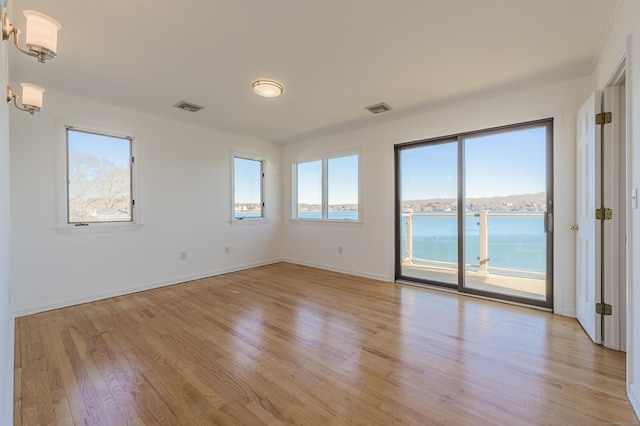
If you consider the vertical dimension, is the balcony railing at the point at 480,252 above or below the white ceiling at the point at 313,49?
below

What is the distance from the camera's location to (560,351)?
2.21 meters

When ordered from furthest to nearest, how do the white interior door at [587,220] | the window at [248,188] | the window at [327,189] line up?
the window at [248,188], the window at [327,189], the white interior door at [587,220]

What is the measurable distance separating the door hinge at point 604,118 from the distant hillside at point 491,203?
3.46 ft

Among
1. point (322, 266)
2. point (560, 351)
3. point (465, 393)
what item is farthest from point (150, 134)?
point (560, 351)

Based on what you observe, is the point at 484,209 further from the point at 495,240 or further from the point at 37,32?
the point at 37,32

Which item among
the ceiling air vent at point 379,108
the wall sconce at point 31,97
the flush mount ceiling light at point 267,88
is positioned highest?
the ceiling air vent at point 379,108

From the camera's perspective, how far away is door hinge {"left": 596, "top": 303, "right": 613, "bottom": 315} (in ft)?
7.43

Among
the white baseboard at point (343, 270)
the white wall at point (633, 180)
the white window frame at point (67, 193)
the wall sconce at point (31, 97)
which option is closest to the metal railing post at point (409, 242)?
the white baseboard at point (343, 270)

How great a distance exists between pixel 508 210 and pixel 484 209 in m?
0.28

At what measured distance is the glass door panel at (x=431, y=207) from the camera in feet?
12.9

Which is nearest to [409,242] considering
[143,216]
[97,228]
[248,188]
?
[248,188]

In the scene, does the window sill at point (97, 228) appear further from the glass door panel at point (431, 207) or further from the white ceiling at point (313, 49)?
the glass door panel at point (431, 207)

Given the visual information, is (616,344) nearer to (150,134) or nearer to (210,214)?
(210,214)

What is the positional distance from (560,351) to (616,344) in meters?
0.47
